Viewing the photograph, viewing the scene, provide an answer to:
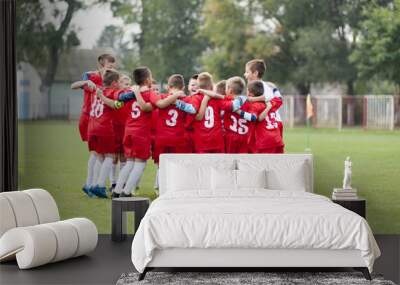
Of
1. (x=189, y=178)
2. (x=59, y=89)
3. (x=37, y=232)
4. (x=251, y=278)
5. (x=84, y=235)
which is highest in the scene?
(x=59, y=89)

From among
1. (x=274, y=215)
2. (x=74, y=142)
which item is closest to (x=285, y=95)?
(x=74, y=142)

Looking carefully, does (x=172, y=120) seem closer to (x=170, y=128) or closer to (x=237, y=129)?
(x=170, y=128)

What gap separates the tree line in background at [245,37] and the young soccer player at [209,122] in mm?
343

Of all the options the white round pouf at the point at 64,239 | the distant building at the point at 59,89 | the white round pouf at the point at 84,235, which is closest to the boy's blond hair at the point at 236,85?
the distant building at the point at 59,89

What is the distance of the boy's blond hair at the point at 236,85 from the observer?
8.73 m

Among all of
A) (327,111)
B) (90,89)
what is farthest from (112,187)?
(327,111)

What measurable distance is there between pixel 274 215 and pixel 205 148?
2.50m

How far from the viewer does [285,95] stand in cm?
884

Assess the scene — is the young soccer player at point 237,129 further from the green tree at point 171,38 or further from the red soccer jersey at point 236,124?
the green tree at point 171,38

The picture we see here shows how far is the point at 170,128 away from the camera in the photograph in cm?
859

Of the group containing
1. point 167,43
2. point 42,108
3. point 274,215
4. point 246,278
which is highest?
point 167,43

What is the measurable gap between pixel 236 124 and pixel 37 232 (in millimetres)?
2769

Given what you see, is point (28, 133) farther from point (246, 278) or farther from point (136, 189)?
point (246, 278)

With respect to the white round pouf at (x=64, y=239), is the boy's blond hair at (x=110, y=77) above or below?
above
